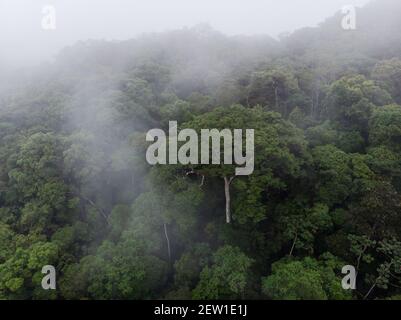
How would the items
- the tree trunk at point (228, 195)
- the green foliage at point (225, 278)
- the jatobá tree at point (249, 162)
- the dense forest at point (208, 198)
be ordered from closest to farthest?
the green foliage at point (225, 278), the dense forest at point (208, 198), the jatobá tree at point (249, 162), the tree trunk at point (228, 195)

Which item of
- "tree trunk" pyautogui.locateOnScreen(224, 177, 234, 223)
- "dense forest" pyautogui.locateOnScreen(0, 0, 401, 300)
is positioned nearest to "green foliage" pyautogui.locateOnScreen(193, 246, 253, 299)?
"dense forest" pyautogui.locateOnScreen(0, 0, 401, 300)

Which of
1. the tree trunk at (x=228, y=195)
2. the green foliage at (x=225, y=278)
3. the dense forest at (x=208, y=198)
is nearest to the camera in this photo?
the green foliage at (x=225, y=278)

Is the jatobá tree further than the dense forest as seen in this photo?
Yes

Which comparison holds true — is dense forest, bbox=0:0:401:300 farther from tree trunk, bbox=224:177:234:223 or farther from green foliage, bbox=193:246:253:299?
tree trunk, bbox=224:177:234:223

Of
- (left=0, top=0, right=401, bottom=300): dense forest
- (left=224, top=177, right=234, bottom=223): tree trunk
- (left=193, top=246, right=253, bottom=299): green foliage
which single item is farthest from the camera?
(left=224, top=177, right=234, bottom=223): tree trunk

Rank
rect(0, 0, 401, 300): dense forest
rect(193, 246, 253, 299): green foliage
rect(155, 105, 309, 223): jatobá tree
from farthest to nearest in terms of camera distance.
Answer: rect(155, 105, 309, 223): jatobá tree → rect(0, 0, 401, 300): dense forest → rect(193, 246, 253, 299): green foliage

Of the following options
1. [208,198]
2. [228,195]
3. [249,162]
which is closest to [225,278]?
[228,195]

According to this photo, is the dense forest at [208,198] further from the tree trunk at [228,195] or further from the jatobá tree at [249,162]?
the tree trunk at [228,195]

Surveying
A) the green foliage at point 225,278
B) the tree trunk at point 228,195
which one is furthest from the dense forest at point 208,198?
the tree trunk at point 228,195
